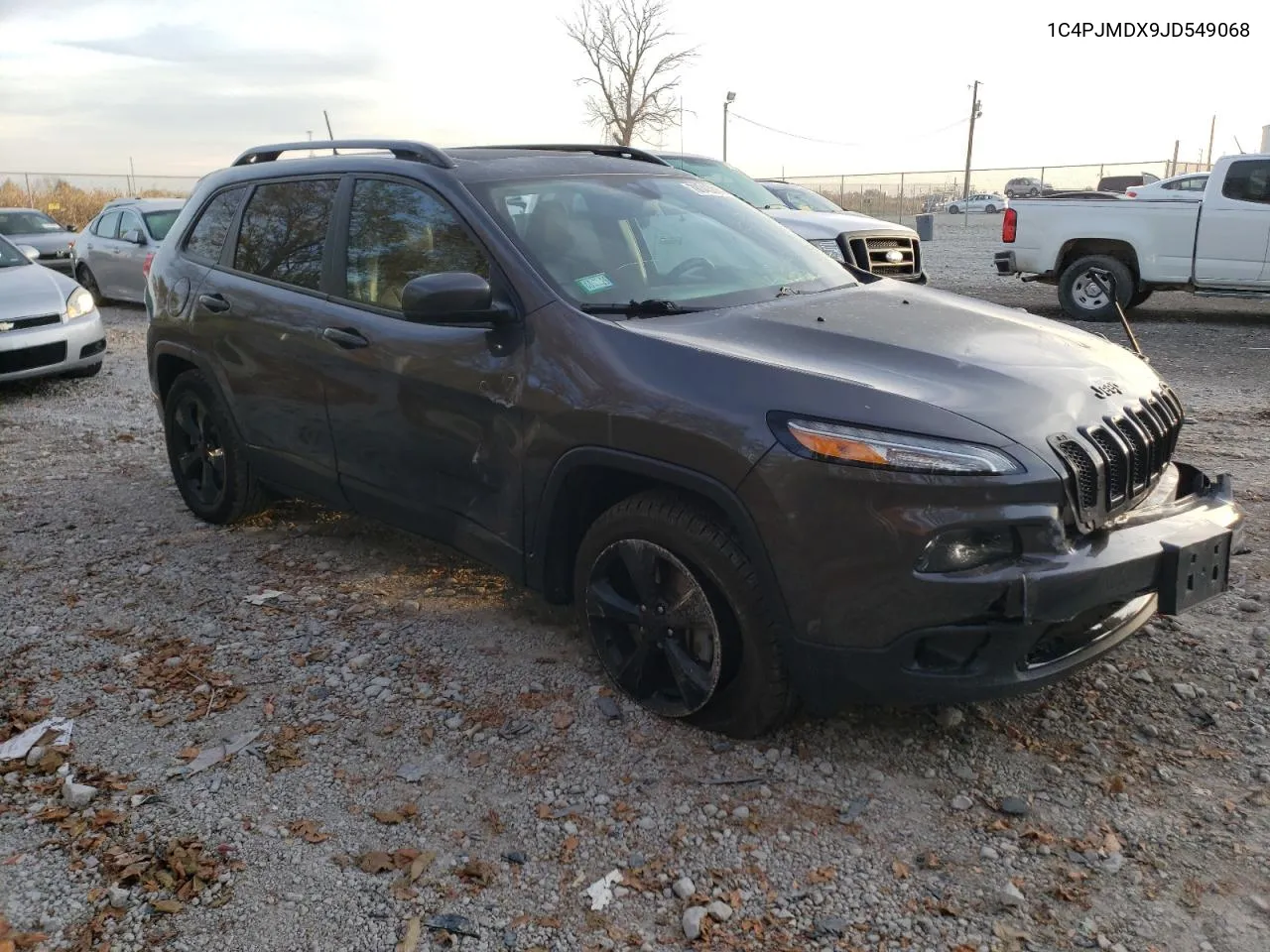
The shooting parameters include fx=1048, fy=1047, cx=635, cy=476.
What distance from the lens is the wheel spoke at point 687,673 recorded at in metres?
3.15

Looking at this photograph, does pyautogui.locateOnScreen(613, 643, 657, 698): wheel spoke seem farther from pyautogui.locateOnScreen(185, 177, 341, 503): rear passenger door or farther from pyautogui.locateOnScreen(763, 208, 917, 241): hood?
pyautogui.locateOnScreen(763, 208, 917, 241): hood

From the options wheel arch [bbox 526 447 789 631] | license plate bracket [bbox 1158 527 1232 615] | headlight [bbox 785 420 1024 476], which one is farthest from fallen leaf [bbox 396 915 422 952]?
license plate bracket [bbox 1158 527 1232 615]

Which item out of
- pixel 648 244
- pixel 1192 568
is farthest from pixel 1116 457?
pixel 648 244

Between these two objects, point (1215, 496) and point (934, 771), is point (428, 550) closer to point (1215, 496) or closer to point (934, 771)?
point (934, 771)

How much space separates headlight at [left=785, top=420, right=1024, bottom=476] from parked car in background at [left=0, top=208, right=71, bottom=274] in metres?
17.9

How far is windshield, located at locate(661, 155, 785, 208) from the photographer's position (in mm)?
11031

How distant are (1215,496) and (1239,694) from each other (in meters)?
0.68

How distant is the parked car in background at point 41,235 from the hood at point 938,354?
56.4ft

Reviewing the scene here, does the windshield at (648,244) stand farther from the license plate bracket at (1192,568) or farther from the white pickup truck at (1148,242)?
the white pickup truck at (1148,242)

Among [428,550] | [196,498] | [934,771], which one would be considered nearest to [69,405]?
[196,498]

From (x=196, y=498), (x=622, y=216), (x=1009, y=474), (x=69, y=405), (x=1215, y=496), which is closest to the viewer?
(x=1009, y=474)

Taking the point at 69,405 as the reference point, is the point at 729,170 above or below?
above

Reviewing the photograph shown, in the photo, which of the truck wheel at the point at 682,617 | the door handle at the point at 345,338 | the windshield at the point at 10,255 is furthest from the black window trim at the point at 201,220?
the windshield at the point at 10,255

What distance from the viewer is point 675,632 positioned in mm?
3209
